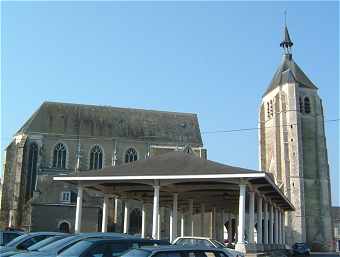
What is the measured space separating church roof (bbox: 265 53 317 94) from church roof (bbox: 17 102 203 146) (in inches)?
476

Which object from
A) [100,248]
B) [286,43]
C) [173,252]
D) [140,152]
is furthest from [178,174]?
[286,43]

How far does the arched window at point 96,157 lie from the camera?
168ft

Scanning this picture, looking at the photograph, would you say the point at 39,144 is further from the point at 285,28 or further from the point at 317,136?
the point at 285,28

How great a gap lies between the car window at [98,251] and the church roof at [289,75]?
52.9m

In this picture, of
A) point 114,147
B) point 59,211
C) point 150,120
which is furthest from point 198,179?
point 150,120

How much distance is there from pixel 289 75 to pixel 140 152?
2172 cm

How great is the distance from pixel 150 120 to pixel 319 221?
22590mm

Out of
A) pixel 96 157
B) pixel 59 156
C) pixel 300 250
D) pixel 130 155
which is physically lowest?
pixel 300 250

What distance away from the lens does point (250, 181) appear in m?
22.6

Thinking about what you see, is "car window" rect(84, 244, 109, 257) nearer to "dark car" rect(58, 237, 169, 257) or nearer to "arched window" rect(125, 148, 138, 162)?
"dark car" rect(58, 237, 169, 257)

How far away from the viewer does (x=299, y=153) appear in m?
55.0

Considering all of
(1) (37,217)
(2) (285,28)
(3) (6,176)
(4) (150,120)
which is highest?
(2) (285,28)

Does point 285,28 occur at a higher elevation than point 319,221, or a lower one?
higher

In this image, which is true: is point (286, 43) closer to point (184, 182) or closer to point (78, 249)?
point (184, 182)
